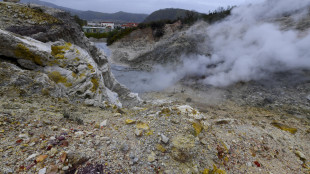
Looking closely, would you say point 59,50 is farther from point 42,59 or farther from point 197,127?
point 197,127

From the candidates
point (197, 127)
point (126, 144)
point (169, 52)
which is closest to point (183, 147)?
point (197, 127)

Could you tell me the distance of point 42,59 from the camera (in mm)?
4277

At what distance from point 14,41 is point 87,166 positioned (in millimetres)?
4245

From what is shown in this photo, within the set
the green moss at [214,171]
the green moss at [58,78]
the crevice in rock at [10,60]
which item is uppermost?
the crevice in rock at [10,60]

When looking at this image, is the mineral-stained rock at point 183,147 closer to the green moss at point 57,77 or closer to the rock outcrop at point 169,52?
the green moss at point 57,77

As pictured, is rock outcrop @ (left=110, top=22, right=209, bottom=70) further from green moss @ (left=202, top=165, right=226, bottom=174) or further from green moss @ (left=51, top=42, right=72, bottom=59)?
green moss @ (left=202, top=165, right=226, bottom=174)

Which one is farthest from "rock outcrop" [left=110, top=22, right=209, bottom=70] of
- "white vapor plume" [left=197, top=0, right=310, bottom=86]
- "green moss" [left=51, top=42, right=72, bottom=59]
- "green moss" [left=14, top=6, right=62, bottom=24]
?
"green moss" [left=51, top=42, right=72, bottom=59]

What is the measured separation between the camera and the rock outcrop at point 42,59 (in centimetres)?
357

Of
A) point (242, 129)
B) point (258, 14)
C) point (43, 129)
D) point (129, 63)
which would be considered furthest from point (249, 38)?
point (43, 129)

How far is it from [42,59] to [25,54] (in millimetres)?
392

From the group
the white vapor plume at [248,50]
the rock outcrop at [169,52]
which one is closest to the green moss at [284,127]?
the white vapor plume at [248,50]

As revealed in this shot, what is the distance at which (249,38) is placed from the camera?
11.0 m

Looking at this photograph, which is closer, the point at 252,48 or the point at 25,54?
the point at 25,54

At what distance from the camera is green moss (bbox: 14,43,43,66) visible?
3898 millimetres
